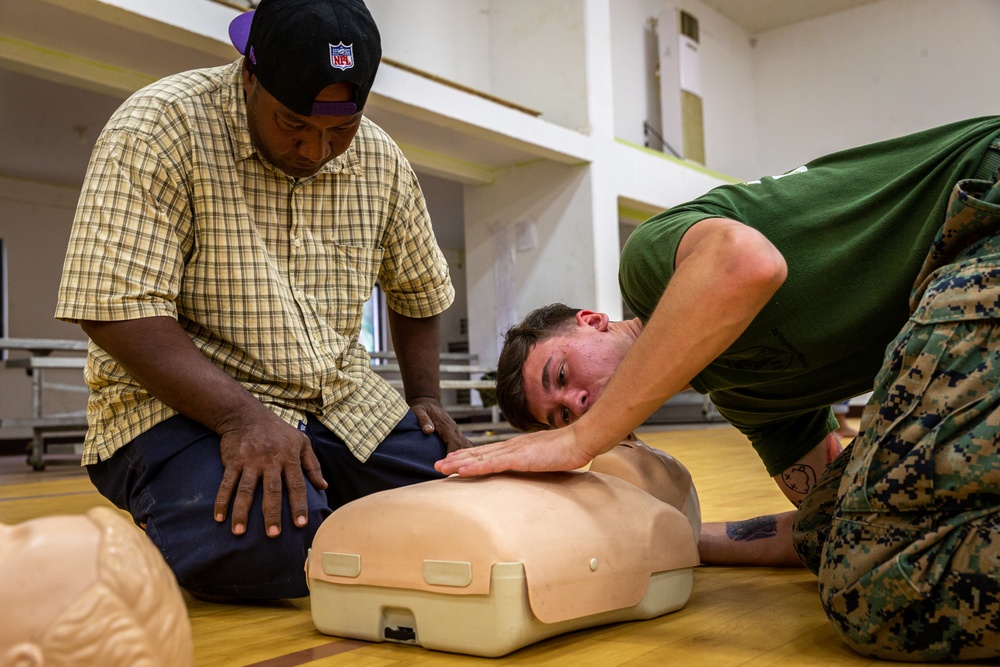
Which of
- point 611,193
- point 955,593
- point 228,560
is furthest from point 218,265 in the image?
point 611,193

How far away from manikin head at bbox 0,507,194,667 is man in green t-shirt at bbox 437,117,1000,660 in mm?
606

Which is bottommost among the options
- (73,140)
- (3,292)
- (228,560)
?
(228,560)

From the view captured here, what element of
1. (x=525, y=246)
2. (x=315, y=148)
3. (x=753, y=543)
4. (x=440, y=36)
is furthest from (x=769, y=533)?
(x=440, y=36)

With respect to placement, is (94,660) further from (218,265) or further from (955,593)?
(218,265)

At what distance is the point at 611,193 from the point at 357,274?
19.7ft

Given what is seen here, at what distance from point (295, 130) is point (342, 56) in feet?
0.54

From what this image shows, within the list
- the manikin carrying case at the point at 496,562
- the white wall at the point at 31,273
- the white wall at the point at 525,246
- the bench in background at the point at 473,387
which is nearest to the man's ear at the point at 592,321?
the manikin carrying case at the point at 496,562

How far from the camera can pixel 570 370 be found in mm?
1572

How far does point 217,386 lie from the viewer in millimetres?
1606

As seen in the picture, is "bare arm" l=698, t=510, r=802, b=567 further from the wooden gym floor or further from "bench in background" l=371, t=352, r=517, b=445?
"bench in background" l=371, t=352, r=517, b=445

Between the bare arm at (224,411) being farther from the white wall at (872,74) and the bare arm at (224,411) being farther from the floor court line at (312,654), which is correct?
the white wall at (872,74)

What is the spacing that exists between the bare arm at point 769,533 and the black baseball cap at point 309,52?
1.09 m

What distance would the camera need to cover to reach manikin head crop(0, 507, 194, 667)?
0.78 metres

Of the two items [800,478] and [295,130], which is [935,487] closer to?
[800,478]
